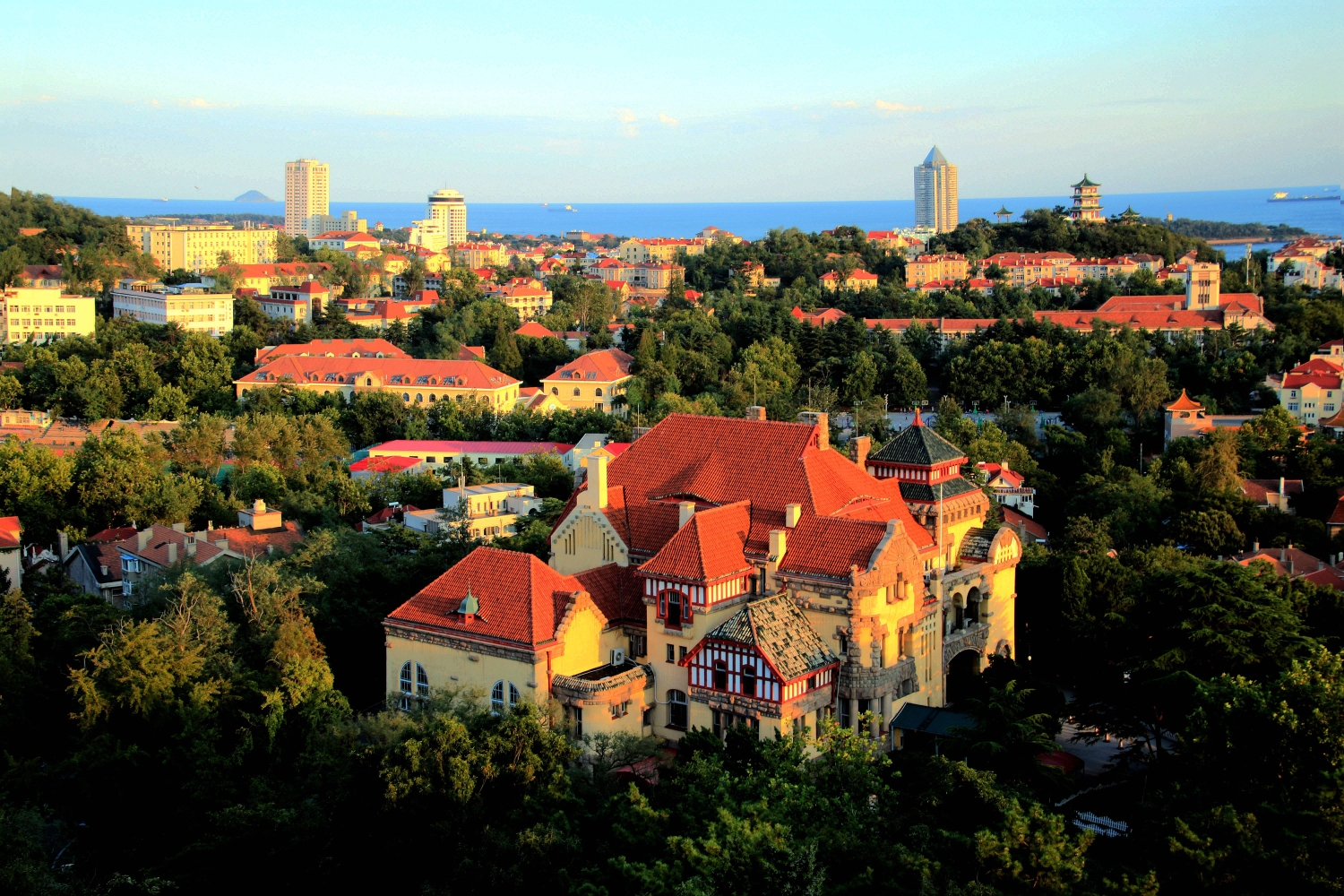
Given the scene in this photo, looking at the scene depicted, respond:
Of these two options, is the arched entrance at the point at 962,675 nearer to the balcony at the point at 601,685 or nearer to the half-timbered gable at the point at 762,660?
the half-timbered gable at the point at 762,660

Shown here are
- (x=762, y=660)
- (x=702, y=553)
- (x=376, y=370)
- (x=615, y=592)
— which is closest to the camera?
(x=762, y=660)

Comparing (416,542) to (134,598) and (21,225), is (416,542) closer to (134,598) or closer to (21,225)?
(134,598)

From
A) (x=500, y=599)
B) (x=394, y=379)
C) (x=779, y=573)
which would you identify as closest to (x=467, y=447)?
(x=394, y=379)

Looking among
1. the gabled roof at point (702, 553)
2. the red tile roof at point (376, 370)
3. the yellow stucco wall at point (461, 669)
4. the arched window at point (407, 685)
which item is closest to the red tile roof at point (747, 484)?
the gabled roof at point (702, 553)

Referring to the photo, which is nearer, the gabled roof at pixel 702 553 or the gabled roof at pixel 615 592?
the gabled roof at pixel 702 553

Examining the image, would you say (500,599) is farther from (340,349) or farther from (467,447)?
(340,349)

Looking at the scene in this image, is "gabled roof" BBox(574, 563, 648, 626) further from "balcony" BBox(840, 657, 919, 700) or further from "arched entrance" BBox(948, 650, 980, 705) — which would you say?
"arched entrance" BBox(948, 650, 980, 705)

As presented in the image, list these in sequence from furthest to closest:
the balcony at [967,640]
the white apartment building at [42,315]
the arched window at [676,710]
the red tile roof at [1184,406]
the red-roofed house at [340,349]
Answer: the white apartment building at [42,315], the red-roofed house at [340,349], the red tile roof at [1184,406], the balcony at [967,640], the arched window at [676,710]
